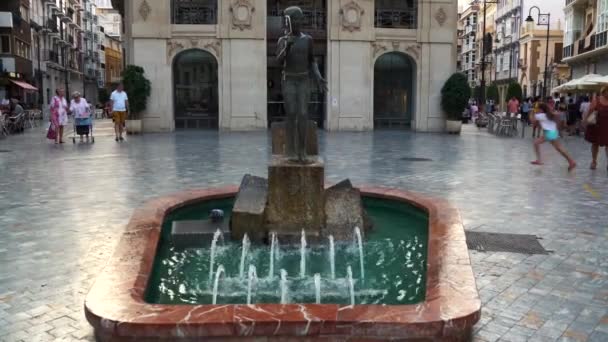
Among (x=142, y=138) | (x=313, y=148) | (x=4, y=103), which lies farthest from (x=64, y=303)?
(x=4, y=103)

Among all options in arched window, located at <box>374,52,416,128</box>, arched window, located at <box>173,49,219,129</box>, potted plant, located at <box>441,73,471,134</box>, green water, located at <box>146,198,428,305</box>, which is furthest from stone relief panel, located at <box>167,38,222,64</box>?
green water, located at <box>146,198,428,305</box>

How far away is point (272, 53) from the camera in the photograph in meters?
25.8

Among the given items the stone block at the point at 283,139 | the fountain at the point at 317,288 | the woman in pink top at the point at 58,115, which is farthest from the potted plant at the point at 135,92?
the fountain at the point at 317,288

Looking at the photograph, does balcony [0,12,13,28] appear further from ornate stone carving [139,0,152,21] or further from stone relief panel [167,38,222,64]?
stone relief panel [167,38,222,64]

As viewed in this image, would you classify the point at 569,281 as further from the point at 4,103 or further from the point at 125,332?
the point at 4,103

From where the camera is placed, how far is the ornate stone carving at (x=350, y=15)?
24.6 m

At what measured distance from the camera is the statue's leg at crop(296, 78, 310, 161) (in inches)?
270

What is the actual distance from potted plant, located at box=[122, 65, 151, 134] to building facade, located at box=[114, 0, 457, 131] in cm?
58

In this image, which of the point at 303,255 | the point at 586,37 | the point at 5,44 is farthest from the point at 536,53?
the point at 303,255

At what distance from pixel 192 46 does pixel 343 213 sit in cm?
1844

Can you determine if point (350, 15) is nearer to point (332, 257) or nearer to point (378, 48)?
point (378, 48)

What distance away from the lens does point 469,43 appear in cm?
9181

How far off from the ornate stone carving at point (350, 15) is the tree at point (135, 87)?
839 cm

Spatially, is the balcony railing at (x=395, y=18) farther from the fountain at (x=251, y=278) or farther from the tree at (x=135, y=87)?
the fountain at (x=251, y=278)
